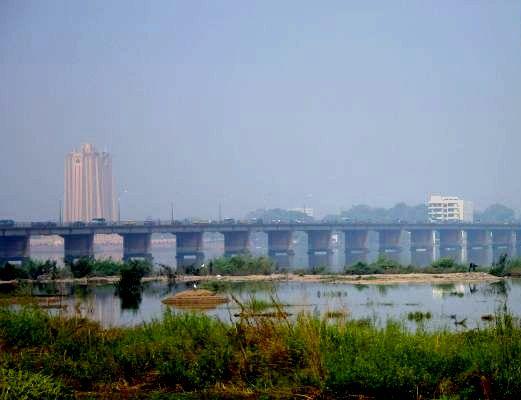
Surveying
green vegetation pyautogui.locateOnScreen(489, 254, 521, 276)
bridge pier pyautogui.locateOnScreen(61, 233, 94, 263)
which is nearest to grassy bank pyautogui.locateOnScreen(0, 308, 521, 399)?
green vegetation pyautogui.locateOnScreen(489, 254, 521, 276)

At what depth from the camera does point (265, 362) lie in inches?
538

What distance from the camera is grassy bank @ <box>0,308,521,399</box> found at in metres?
12.1

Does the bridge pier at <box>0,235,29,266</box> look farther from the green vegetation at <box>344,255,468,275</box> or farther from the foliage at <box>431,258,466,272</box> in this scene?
the foliage at <box>431,258,466,272</box>

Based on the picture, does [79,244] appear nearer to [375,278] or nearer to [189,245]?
[189,245]

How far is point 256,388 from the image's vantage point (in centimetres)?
1304

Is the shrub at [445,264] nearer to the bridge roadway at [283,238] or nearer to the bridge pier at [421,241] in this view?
the bridge roadway at [283,238]

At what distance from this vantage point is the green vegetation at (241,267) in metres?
55.7

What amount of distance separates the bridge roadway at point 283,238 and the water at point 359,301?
45930 millimetres

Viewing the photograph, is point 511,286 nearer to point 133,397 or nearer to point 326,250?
point 133,397

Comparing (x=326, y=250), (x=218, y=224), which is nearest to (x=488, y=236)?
(x=326, y=250)

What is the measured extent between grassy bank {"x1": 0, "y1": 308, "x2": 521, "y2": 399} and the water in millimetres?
6395

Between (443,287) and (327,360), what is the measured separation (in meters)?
29.9

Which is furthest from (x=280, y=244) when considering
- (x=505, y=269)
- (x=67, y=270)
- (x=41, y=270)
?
(x=505, y=269)

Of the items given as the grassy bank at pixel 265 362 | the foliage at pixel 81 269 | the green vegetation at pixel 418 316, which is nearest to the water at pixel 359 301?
the green vegetation at pixel 418 316
